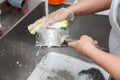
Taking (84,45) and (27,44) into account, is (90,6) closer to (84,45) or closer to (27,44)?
(84,45)

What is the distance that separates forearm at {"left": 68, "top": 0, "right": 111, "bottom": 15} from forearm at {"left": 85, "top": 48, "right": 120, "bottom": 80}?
255mm

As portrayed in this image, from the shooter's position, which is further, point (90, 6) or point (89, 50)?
point (90, 6)

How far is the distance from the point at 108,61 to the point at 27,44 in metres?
0.51

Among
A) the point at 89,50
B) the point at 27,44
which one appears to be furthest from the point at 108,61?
the point at 27,44

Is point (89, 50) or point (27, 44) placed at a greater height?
point (89, 50)

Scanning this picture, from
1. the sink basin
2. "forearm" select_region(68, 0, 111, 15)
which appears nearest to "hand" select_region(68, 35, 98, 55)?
"forearm" select_region(68, 0, 111, 15)

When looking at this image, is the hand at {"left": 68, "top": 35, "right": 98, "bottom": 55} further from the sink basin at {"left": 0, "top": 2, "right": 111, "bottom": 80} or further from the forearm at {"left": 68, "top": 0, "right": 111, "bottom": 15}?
the sink basin at {"left": 0, "top": 2, "right": 111, "bottom": 80}

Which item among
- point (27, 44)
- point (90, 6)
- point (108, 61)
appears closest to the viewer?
point (108, 61)

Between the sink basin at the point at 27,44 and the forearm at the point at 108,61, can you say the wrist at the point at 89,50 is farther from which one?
the sink basin at the point at 27,44

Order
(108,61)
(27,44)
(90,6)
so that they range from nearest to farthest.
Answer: (108,61) → (90,6) → (27,44)

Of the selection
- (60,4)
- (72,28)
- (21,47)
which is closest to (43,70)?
(21,47)

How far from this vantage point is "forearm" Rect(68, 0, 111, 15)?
849 mm

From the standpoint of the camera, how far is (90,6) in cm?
86

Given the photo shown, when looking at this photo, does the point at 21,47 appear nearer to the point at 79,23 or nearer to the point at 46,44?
the point at 46,44
